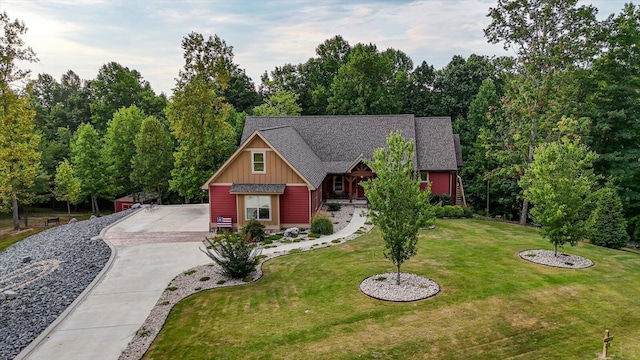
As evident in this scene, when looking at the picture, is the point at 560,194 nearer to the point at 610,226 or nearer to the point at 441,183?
the point at 610,226

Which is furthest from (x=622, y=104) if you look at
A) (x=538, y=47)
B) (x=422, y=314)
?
(x=422, y=314)

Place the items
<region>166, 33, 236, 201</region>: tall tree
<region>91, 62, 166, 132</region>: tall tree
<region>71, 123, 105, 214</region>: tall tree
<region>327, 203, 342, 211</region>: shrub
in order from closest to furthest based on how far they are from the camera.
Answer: <region>327, 203, 342, 211</region>: shrub → <region>166, 33, 236, 201</region>: tall tree → <region>71, 123, 105, 214</region>: tall tree → <region>91, 62, 166, 132</region>: tall tree

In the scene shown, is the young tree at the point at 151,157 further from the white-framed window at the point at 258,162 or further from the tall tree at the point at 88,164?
the white-framed window at the point at 258,162

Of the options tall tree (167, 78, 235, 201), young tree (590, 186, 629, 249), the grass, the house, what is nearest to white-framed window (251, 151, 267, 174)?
the house

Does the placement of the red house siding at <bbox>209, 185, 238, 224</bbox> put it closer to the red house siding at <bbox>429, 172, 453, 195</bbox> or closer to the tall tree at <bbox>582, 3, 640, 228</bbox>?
the red house siding at <bbox>429, 172, 453, 195</bbox>

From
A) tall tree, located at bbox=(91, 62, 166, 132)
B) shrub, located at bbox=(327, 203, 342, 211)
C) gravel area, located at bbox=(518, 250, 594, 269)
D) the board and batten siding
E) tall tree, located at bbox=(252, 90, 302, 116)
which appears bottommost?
gravel area, located at bbox=(518, 250, 594, 269)

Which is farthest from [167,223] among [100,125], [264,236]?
[100,125]

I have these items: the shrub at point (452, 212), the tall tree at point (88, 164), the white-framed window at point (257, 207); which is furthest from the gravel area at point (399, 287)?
the tall tree at point (88, 164)
